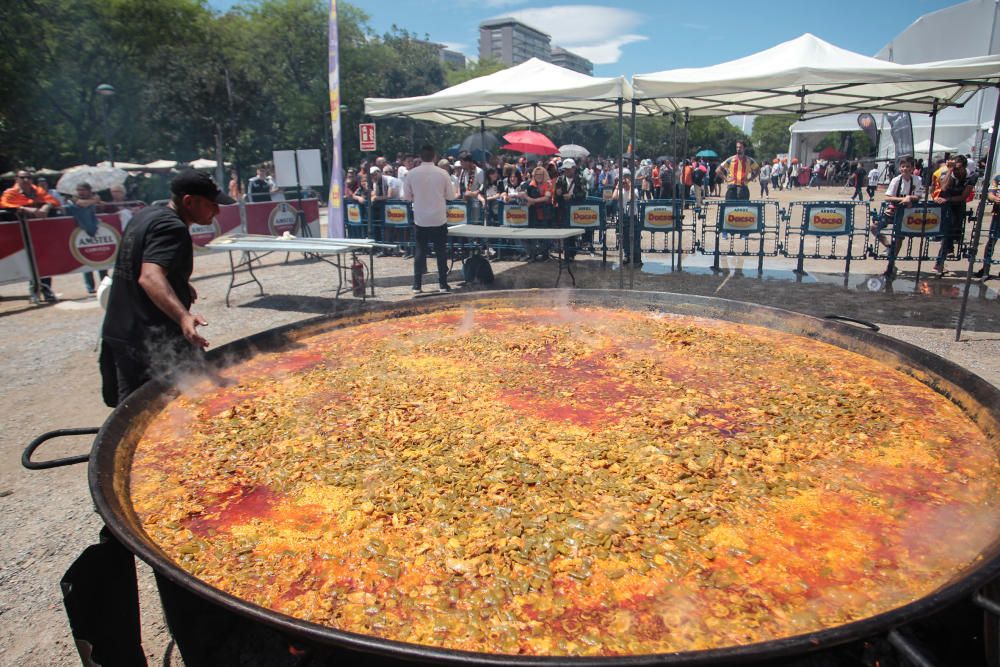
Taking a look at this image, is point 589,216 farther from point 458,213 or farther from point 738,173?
point 738,173

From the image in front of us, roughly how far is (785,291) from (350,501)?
384 inches

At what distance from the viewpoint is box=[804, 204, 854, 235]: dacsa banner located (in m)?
10.6

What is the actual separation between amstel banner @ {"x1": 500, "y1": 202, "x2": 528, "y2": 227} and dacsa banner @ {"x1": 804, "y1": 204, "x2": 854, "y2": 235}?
5.43 m

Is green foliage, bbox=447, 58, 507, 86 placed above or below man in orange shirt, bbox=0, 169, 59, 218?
above

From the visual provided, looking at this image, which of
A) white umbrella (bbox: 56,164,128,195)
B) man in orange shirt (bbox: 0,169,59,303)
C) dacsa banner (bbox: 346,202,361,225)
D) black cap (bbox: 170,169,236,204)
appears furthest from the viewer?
white umbrella (bbox: 56,164,128,195)

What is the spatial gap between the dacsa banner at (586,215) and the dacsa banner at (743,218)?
2423 mm

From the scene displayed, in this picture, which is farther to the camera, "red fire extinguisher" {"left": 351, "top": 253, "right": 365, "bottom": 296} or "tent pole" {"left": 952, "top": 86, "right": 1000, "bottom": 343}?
"red fire extinguisher" {"left": 351, "top": 253, "right": 365, "bottom": 296}

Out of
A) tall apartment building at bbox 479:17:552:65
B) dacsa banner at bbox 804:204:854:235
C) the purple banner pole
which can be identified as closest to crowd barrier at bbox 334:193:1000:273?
dacsa banner at bbox 804:204:854:235

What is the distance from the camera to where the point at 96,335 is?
827 centimetres

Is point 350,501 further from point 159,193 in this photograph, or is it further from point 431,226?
point 159,193

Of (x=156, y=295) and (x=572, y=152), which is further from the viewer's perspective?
(x=572, y=152)

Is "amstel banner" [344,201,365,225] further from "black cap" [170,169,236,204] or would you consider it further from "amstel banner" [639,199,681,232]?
A: "black cap" [170,169,236,204]

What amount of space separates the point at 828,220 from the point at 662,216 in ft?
9.54

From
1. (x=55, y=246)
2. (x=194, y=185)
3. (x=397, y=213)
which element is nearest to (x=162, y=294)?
(x=194, y=185)
